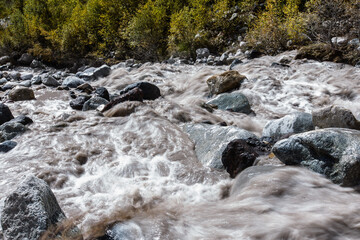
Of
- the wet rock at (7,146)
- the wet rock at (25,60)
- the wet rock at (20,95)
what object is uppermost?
the wet rock at (25,60)

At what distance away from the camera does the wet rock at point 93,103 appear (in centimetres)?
670

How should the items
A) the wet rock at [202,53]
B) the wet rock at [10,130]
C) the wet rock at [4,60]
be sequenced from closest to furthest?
the wet rock at [10,130]
the wet rock at [202,53]
the wet rock at [4,60]

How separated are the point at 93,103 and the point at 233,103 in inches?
130

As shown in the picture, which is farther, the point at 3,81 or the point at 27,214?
the point at 3,81

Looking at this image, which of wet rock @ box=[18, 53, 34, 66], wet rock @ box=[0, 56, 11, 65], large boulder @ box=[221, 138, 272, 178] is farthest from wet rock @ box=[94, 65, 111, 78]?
large boulder @ box=[221, 138, 272, 178]

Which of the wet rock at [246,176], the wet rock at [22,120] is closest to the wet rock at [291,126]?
the wet rock at [246,176]

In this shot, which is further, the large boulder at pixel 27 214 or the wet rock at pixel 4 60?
the wet rock at pixel 4 60

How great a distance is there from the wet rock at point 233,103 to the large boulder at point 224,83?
29.3 inches

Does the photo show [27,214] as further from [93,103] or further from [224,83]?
[224,83]

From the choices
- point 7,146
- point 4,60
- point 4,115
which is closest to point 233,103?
point 7,146

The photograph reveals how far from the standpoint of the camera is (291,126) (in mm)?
4086

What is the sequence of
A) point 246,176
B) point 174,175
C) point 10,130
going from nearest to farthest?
1. point 246,176
2. point 174,175
3. point 10,130

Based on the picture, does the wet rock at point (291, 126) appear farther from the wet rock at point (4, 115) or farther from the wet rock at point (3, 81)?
the wet rock at point (3, 81)

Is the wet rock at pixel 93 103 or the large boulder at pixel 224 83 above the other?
the wet rock at pixel 93 103
